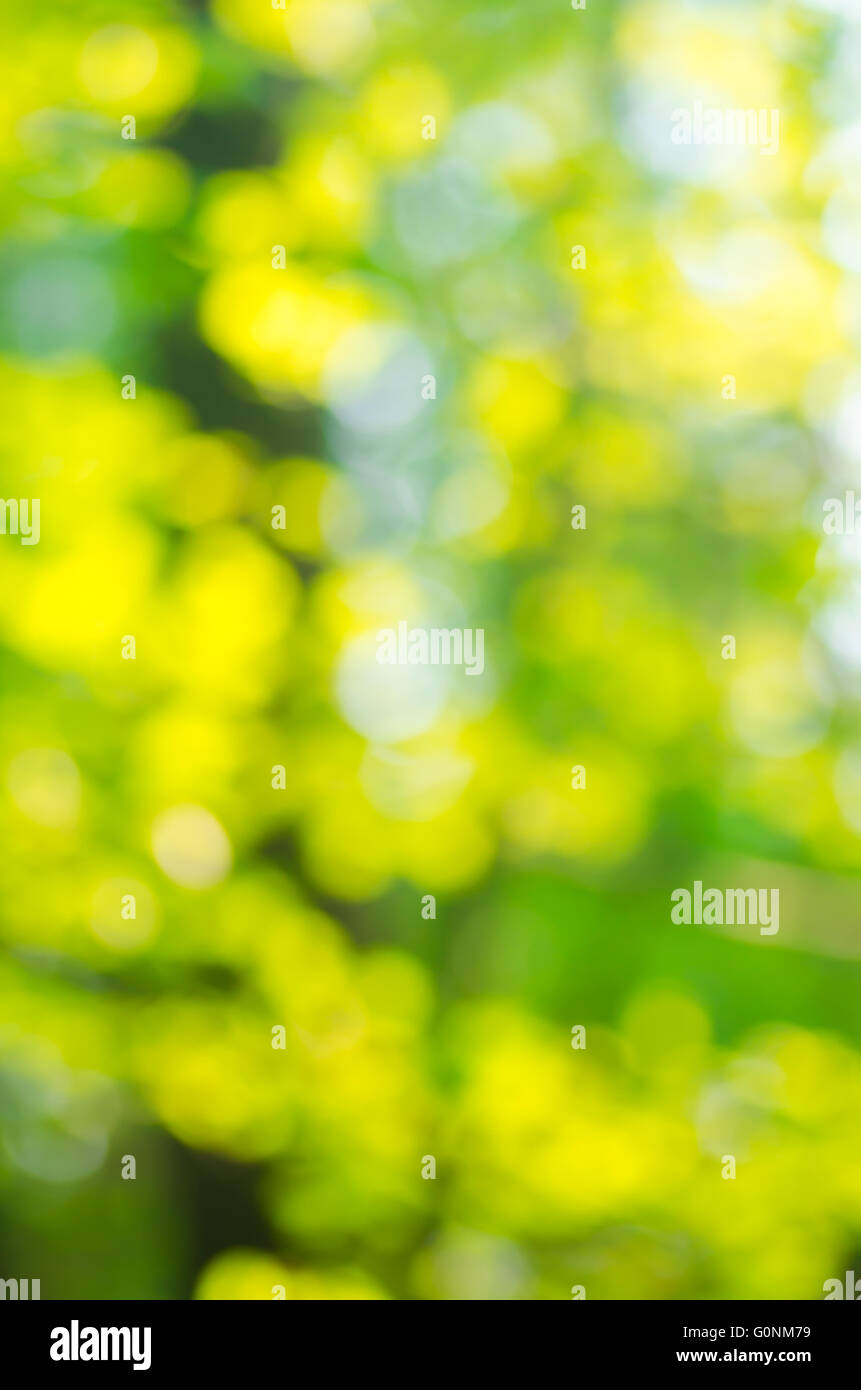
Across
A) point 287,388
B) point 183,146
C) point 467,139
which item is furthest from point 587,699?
point 183,146

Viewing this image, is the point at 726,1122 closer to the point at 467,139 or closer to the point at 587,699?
the point at 587,699

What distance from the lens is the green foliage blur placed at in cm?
113

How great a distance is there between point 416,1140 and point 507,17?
4.26 feet

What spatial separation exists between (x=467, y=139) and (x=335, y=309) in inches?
9.8

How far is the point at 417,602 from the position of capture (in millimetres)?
1133

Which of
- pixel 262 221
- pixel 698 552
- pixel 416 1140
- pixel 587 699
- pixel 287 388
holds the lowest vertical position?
pixel 416 1140

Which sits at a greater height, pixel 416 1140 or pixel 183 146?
pixel 183 146

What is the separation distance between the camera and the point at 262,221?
3.73 feet

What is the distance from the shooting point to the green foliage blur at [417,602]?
3.72 ft
